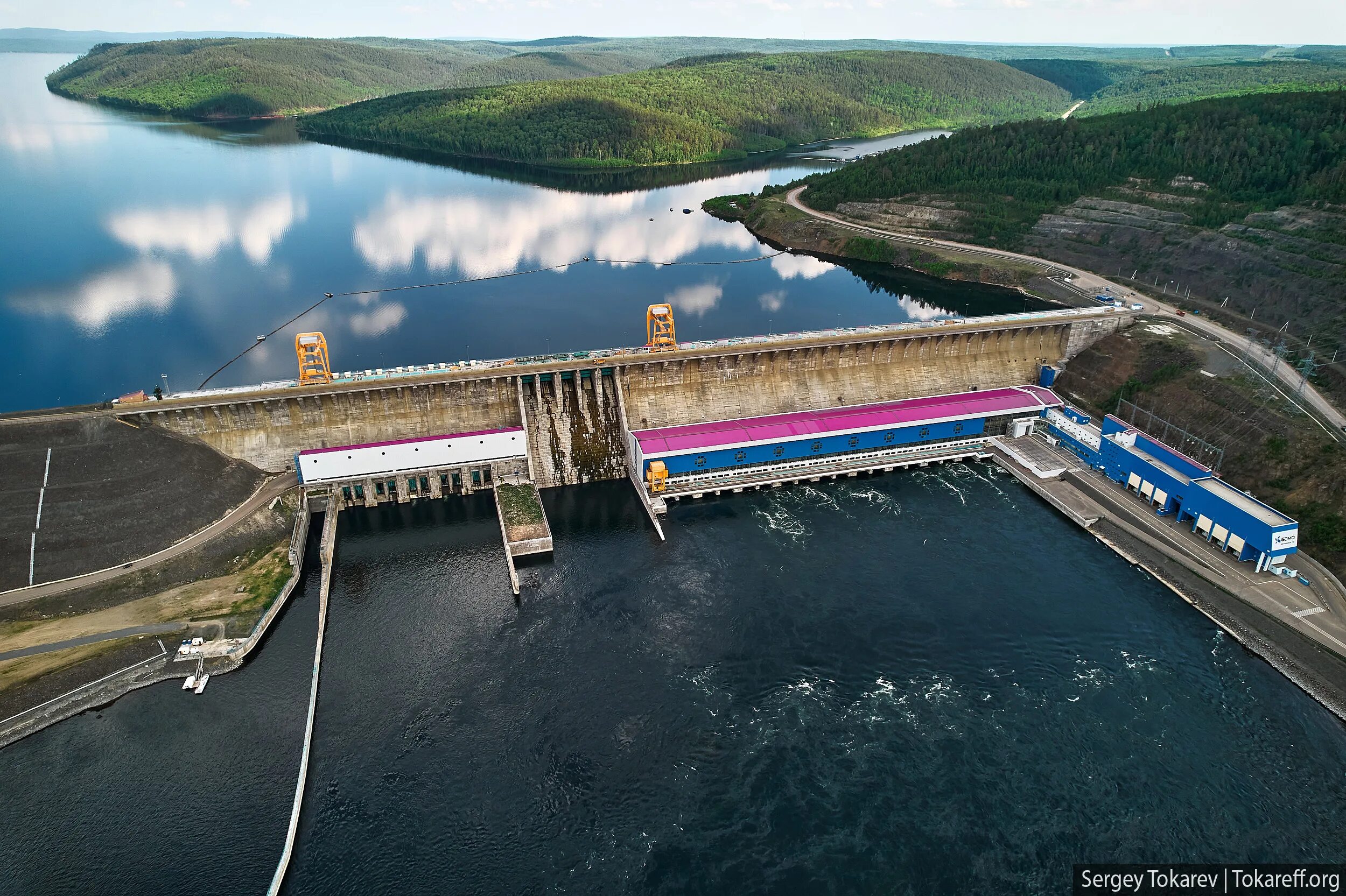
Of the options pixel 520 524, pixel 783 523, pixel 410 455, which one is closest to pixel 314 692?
pixel 520 524

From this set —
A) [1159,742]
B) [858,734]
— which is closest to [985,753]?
[858,734]

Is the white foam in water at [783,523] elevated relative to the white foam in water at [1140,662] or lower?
elevated

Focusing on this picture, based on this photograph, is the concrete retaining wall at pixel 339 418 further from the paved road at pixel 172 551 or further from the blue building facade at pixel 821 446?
the blue building facade at pixel 821 446

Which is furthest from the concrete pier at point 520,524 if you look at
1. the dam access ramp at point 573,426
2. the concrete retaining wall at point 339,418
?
the concrete retaining wall at point 339,418

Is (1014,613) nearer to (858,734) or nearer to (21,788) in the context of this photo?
(858,734)

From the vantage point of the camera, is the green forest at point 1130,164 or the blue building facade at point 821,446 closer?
the blue building facade at point 821,446

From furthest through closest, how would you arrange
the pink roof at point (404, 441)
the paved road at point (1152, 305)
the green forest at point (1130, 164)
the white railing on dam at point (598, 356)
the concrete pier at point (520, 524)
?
the green forest at point (1130, 164) → the white railing on dam at point (598, 356) → the paved road at point (1152, 305) → the pink roof at point (404, 441) → the concrete pier at point (520, 524)
